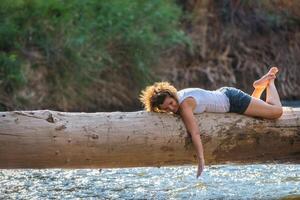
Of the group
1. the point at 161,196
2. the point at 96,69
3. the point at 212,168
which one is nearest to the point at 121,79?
the point at 96,69

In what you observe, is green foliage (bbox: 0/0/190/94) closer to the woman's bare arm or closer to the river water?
the river water

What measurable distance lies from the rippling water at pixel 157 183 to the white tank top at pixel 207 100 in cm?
111

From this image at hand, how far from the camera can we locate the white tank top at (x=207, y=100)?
21.8 ft

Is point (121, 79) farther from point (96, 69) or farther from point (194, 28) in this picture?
point (194, 28)

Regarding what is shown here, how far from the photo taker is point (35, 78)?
1513 centimetres

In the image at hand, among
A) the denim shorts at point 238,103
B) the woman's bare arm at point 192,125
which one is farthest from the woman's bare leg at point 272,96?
the woman's bare arm at point 192,125

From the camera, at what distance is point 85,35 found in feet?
52.3

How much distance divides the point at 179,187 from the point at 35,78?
7.72m

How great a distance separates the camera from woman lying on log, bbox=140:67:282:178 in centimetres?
650

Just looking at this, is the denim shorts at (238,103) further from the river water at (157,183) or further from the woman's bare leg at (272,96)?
the river water at (157,183)

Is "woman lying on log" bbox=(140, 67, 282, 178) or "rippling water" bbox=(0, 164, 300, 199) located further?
"rippling water" bbox=(0, 164, 300, 199)

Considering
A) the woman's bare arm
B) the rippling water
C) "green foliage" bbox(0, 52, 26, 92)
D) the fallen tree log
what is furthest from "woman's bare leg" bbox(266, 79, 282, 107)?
"green foliage" bbox(0, 52, 26, 92)

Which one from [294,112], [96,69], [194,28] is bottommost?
[294,112]

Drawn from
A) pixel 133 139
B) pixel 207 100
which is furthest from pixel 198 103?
pixel 133 139
